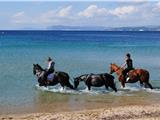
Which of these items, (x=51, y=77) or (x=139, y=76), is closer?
(x=51, y=77)

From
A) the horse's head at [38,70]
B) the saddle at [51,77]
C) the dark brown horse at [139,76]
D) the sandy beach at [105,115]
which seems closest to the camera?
the sandy beach at [105,115]

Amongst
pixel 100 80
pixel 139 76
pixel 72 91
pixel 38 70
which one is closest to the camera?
pixel 100 80

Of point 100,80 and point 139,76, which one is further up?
point 139,76

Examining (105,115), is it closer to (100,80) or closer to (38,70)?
(100,80)

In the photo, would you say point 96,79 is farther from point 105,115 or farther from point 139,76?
point 105,115

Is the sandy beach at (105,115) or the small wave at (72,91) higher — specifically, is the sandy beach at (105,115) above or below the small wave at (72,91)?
below

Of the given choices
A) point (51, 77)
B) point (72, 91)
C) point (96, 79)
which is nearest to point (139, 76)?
point (96, 79)

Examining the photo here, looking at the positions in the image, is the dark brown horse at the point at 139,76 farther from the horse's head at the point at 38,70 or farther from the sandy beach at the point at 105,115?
the sandy beach at the point at 105,115

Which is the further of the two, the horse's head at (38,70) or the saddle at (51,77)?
the horse's head at (38,70)

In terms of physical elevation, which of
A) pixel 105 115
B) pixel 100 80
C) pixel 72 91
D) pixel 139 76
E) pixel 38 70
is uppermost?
pixel 38 70

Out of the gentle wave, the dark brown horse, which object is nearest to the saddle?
the gentle wave

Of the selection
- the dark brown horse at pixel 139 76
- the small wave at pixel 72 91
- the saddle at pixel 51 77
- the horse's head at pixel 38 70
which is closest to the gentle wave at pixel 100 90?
the small wave at pixel 72 91

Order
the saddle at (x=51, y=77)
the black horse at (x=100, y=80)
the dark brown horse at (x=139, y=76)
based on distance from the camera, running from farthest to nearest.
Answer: the dark brown horse at (x=139, y=76) < the saddle at (x=51, y=77) < the black horse at (x=100, y=80)

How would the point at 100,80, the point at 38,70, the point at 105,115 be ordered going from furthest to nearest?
1. the point at 38,70
2. the point at 100,80
3. the point at 105,115
